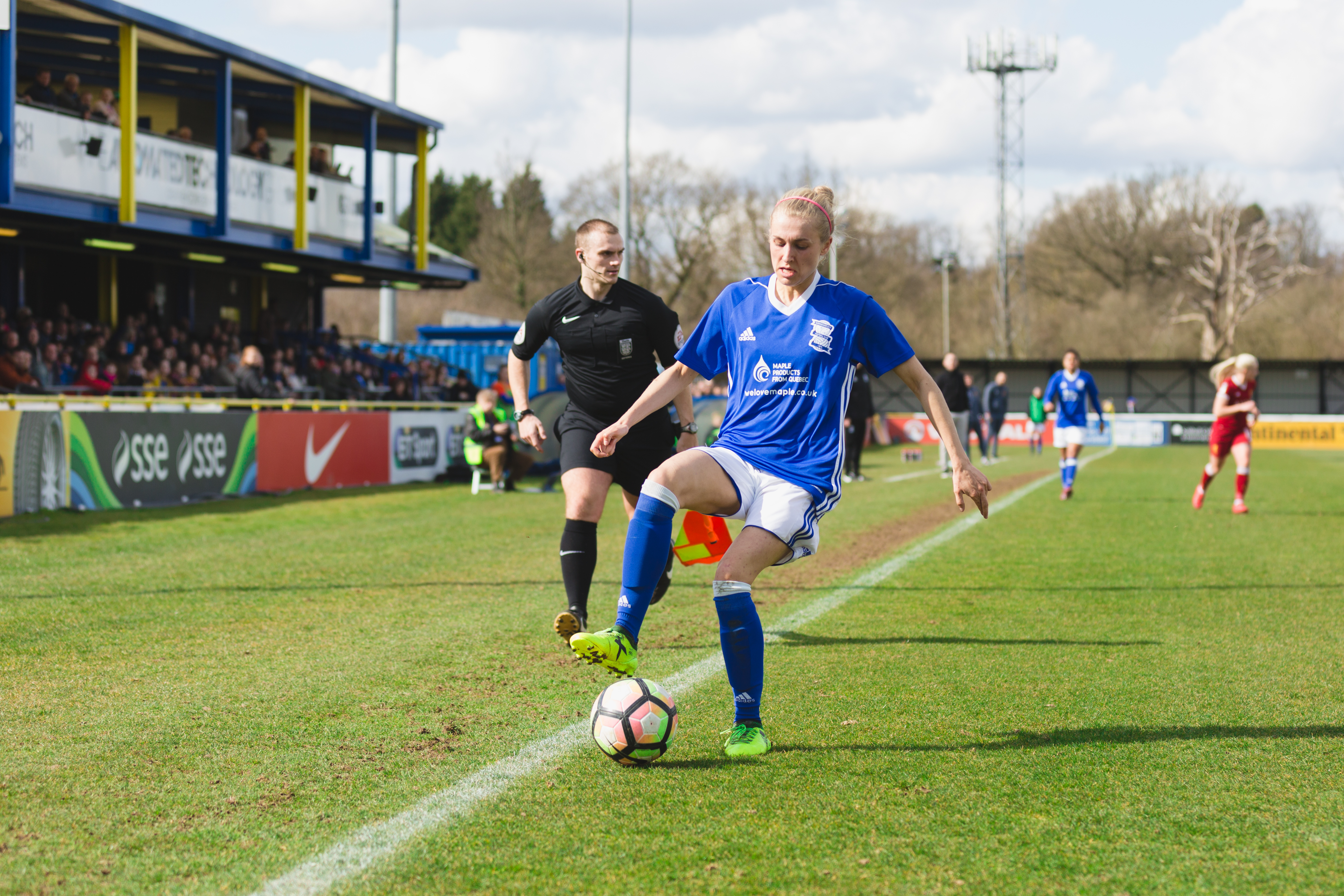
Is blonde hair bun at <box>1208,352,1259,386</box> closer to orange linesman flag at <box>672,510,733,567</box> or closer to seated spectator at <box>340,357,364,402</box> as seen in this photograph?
orange linesman flag at <box>672,510,733,567</box>

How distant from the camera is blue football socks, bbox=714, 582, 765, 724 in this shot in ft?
13.5

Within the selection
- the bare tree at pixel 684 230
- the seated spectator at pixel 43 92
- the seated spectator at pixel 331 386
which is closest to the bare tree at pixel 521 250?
the bare tree at pixel 684 230

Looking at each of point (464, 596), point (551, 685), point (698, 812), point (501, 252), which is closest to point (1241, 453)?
point (464, 596)

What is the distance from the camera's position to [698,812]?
3461mm

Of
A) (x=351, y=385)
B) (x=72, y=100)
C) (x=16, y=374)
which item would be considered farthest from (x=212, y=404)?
(x=351, y=385)

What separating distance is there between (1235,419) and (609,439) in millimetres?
11996

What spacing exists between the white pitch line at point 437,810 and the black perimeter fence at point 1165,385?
49.1 m

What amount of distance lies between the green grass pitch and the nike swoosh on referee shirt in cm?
757

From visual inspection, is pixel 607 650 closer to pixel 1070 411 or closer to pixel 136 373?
pixel 1070 411

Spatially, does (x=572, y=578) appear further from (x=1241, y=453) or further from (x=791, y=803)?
(x=1241, y=453)

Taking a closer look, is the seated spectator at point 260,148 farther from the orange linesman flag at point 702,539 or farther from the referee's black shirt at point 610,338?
the orange linesman flag at point 702,539

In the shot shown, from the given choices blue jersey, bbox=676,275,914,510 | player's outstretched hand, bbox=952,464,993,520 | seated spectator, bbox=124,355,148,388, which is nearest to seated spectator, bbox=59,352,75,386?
seated spectator, bbox=124,355,148,388

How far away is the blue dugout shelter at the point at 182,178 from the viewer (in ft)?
59.7

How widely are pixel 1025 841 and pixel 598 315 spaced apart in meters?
3.58
